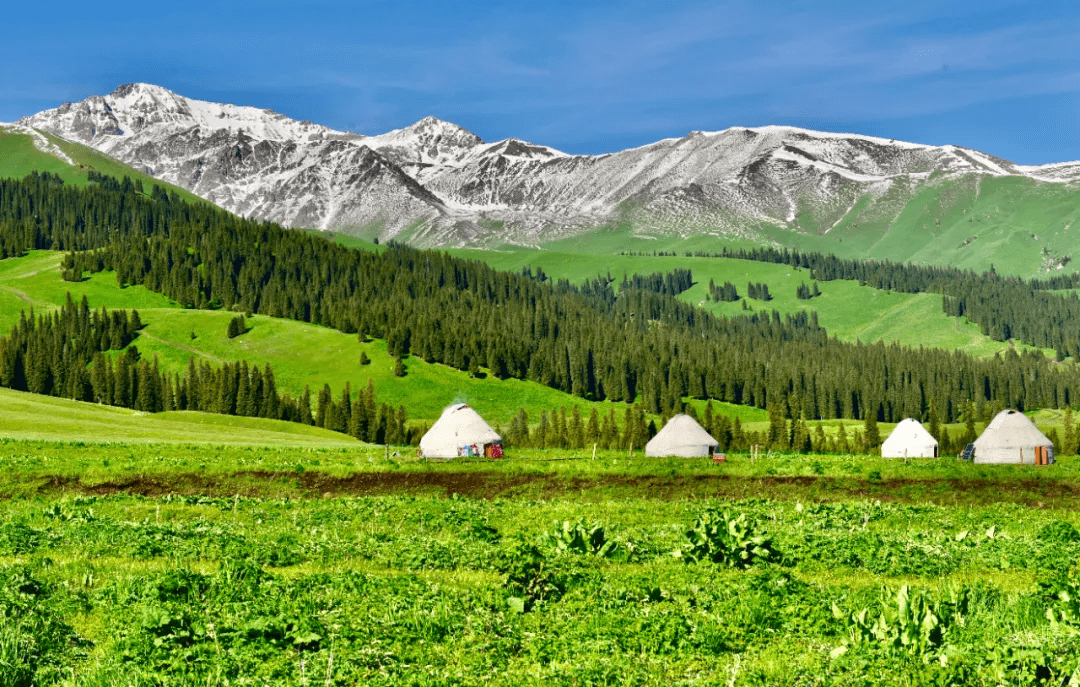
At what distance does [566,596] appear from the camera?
56.2 feet

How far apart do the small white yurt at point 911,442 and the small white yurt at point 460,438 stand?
137ft

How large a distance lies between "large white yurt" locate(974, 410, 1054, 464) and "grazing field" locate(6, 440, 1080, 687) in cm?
4722

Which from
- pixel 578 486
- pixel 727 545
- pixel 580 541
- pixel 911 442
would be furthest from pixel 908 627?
pixel 911 442

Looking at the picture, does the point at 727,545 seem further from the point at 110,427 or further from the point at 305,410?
the point at 305,410

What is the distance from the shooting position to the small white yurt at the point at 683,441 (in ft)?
275

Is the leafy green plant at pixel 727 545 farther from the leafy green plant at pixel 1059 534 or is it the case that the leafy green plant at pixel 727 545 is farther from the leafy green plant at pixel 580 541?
the leafy green plant at pixel 1059 534

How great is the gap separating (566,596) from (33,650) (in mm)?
8952

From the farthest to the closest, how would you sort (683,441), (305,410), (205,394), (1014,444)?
(305,410) → (205,394) → (683,441) → (1014,444)

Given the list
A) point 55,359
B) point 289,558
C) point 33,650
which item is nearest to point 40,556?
point 289,558

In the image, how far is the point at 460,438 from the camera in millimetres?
84312

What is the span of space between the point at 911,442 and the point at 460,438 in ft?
154

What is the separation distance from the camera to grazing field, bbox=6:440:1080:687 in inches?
483

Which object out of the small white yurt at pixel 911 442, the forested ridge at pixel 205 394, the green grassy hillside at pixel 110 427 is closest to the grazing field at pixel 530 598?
the small white yurt at pixel 911 442

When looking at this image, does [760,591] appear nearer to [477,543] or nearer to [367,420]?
[477,543]
